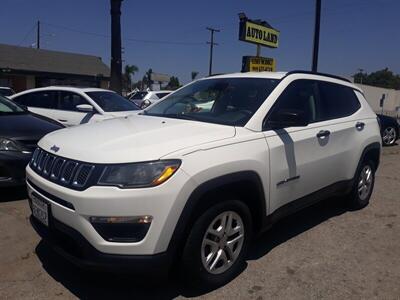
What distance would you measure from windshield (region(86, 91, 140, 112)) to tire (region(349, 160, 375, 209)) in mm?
5418

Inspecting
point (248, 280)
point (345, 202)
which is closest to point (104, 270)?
point (248, 280)

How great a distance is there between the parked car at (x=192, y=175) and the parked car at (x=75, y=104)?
440cm

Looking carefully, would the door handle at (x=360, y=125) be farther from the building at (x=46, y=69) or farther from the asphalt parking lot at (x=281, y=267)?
the building at (x=46, y=69)

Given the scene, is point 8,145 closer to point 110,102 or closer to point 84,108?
point 84,108

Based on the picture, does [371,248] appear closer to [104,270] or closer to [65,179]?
[104,270]

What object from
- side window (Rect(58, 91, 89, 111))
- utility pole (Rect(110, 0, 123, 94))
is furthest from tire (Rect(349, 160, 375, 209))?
utility pole (Rect(110, 0, 123, 94))

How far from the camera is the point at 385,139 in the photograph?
45.8 ft

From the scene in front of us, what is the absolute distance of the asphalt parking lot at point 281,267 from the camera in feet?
10.9

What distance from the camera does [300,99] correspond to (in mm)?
4348

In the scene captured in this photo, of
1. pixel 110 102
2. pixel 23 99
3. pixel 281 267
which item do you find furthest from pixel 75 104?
pixel 281 267

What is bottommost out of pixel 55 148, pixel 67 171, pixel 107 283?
pixel 107 283

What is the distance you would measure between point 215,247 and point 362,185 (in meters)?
3.00

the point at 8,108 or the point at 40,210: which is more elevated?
the point at 8,108

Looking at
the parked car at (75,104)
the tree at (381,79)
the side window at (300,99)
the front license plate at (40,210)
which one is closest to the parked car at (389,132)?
the parked car at (75,104)
